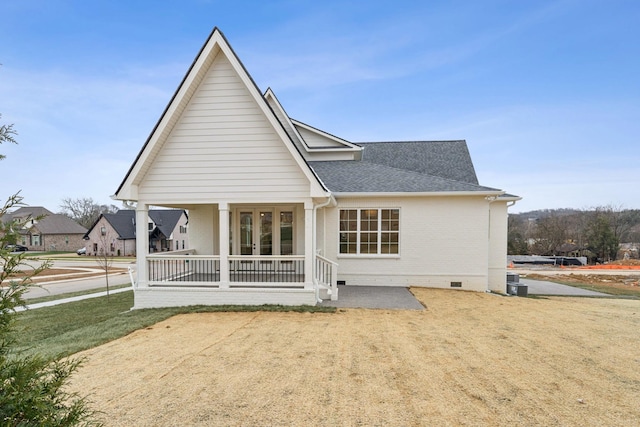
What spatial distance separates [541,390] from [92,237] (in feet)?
191

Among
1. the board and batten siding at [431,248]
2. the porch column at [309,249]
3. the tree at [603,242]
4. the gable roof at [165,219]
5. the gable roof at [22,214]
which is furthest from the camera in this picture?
the gable roof at [165,219]

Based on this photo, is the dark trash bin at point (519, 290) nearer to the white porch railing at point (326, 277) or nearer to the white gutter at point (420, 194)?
the white gutter at point (420, 194)

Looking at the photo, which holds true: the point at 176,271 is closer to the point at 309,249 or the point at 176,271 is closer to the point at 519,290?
the point at 309,249

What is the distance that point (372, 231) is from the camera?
1181 centimetres

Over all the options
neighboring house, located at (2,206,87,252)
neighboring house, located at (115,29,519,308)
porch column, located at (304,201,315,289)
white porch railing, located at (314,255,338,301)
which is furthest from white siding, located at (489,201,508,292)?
neighboring house, located at (2,206,87,252)

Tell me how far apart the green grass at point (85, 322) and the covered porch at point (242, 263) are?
39 cm

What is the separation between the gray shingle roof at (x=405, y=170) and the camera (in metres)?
11.7

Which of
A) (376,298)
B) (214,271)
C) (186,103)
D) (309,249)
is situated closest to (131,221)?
(214,271)

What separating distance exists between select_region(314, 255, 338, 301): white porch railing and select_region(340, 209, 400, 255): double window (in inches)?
75.8

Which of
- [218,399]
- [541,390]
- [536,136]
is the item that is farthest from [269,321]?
[536,136]

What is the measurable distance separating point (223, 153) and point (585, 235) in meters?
58.1

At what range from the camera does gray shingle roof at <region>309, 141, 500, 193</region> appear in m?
11.7

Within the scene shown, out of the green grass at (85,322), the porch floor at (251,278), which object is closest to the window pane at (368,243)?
the porch floor at (251,278)

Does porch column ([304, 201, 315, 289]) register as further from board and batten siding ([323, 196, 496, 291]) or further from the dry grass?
board and batten siding ([323, 196, 496, 291])
